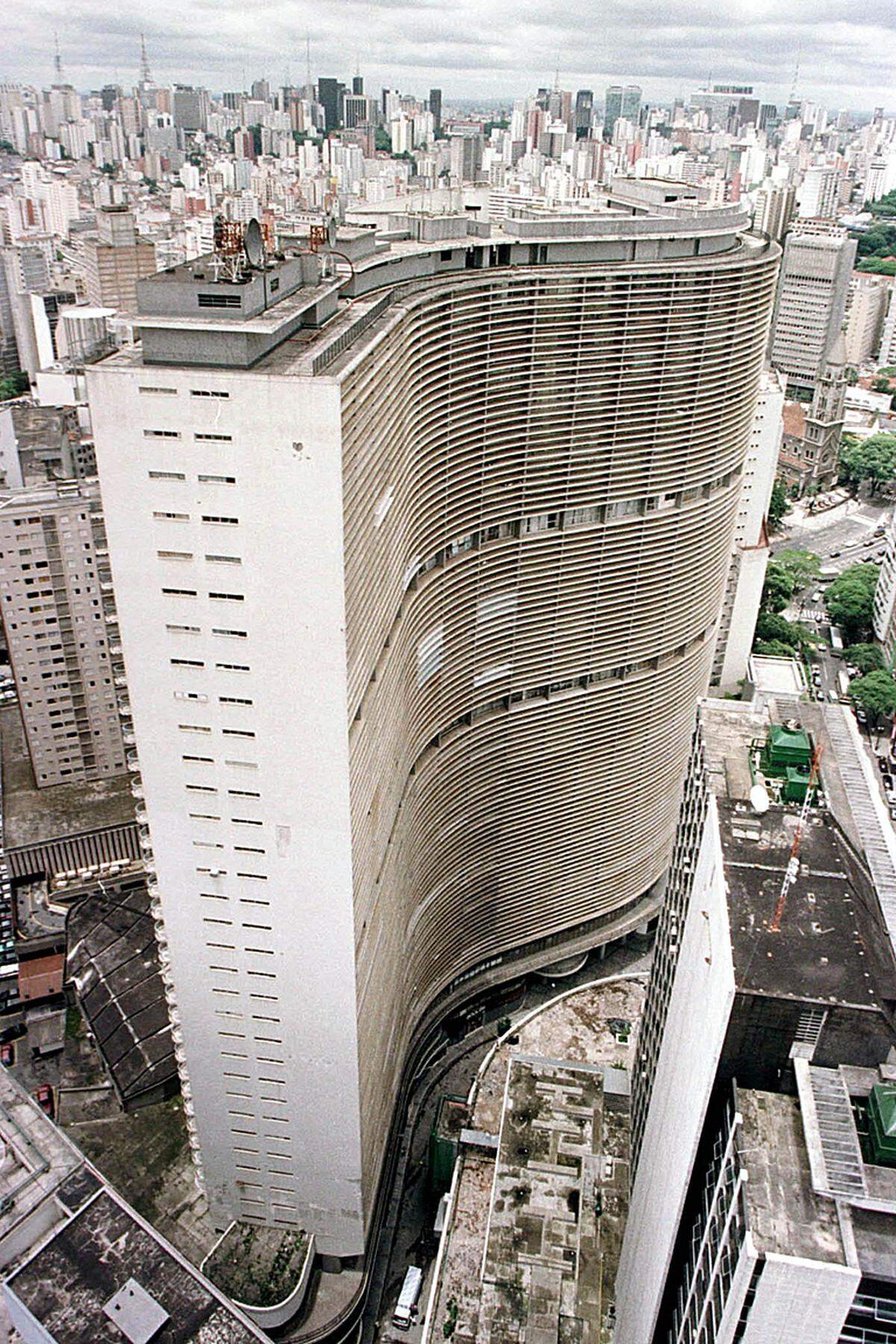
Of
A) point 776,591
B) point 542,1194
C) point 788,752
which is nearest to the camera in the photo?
point 788,752

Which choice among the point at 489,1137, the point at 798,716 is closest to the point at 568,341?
the point at 798,716

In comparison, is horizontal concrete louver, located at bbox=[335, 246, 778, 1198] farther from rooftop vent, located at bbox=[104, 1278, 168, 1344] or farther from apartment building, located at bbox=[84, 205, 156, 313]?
apartment building, located at bbox=[84, 205, 156, 313]

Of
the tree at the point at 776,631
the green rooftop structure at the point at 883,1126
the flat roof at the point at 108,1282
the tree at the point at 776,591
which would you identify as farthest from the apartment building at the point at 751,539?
the green rooftop structure at the point at 883,1126

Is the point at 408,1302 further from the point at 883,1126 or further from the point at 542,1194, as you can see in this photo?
the point at 883,1126

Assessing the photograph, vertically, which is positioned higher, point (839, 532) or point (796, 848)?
point (796, 848)

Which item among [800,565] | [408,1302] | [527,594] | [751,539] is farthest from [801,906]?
[800,565]

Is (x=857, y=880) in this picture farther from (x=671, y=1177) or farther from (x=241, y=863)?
(x=241, y=863)

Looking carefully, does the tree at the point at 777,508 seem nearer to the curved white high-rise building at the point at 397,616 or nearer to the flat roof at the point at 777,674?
the flat roof at the point at 777,674
